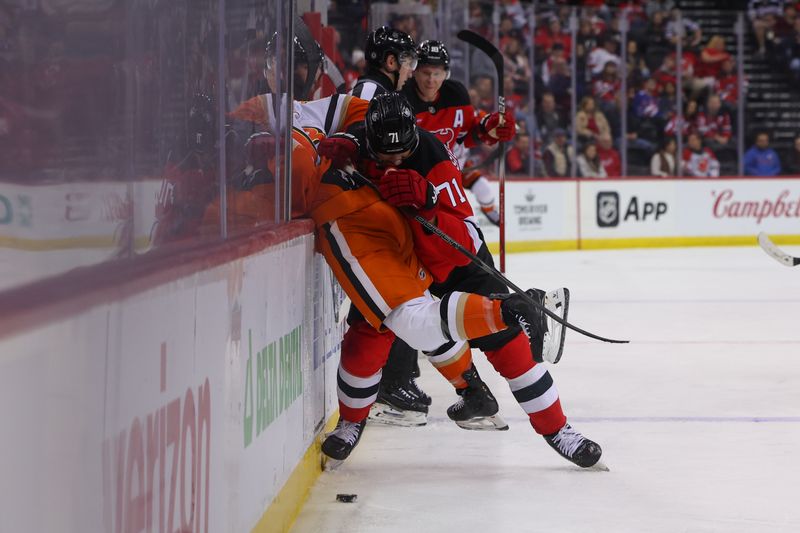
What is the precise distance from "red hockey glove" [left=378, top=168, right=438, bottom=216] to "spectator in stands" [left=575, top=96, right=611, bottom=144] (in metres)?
8.64

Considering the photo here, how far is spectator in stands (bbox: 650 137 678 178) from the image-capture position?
1168 cm

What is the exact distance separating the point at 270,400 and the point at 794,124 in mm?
11248

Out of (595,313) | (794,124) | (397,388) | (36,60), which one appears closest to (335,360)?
(397,388)

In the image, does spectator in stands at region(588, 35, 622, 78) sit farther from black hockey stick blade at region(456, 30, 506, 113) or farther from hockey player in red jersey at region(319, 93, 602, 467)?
hockey player in red jersey at region(319, 93, 602, 467)

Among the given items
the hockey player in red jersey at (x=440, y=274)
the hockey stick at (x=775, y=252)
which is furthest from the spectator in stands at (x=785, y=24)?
the hockey player in red jersey at (x=440, y=274)

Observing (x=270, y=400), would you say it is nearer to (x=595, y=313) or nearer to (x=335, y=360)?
(x=335, y=360)

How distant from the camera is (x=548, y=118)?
11.1m

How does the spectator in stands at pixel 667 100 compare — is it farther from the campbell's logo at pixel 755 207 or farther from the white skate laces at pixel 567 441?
the white skate laces at pixel 567 441

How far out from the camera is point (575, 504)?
2744 millimetres

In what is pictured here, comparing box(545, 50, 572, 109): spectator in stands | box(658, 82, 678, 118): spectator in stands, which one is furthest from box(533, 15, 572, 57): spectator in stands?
box(658, 82, 678, 118): spectator in stands

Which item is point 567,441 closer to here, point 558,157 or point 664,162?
point 558,157

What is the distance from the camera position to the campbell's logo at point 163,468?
130cm

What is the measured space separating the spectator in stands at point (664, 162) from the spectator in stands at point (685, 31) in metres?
1.26

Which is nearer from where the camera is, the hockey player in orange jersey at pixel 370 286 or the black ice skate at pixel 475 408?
the hockey player in orange jersey at pixel 370 286
